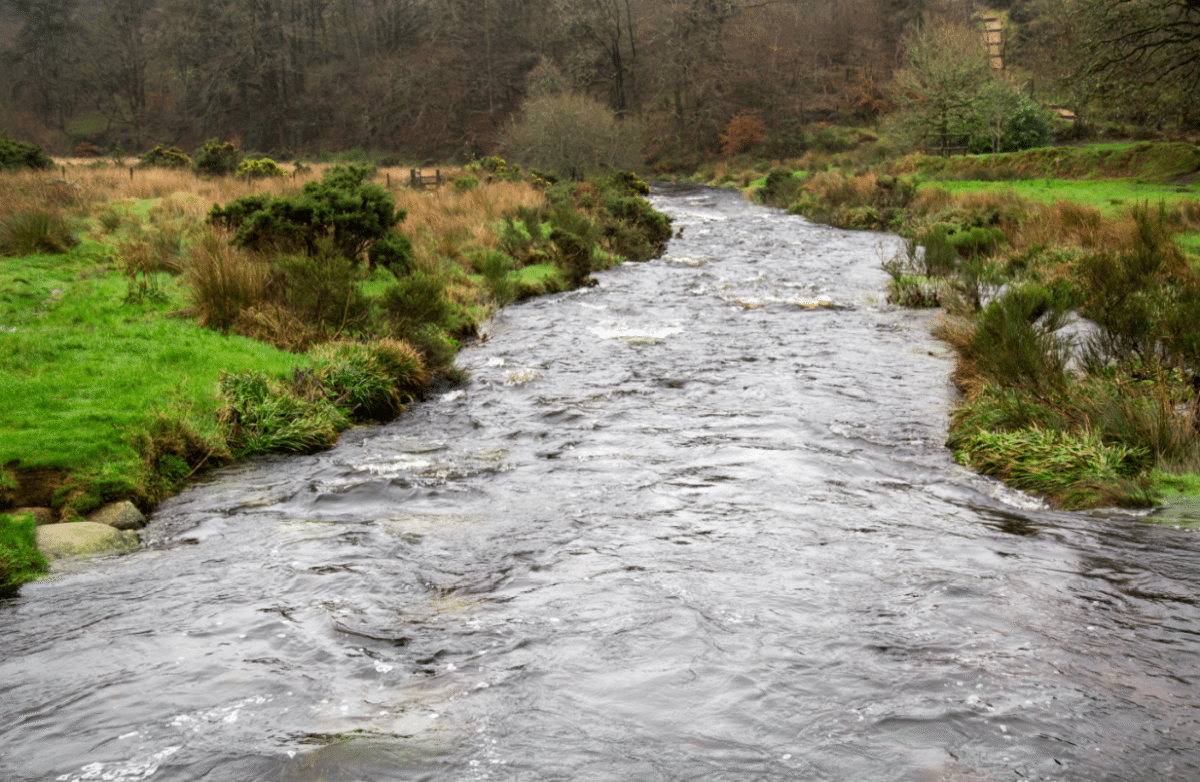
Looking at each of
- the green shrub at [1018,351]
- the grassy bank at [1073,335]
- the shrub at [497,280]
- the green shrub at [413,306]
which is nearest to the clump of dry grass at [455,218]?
the shrub at [497,280]

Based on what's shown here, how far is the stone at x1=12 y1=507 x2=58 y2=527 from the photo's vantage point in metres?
5.58

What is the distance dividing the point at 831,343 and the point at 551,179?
2235 centimetres

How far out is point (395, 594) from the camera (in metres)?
4.88

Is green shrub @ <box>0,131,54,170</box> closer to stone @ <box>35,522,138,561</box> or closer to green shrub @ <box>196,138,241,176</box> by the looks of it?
green shrub @ <box>196,138,241,176</box>

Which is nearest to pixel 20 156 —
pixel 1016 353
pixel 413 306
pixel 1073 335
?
pixel 413 306

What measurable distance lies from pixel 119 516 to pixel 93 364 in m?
2.83

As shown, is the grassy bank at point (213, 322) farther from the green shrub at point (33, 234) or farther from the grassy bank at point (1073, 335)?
the grassy bank at point (1073, 335)

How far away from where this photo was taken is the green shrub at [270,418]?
769 cm

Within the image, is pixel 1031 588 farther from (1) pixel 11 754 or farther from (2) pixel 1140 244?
(2) pixel 1140 244

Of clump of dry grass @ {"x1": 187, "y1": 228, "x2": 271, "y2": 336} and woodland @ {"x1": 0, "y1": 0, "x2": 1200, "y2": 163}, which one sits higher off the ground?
woodland @ {"x1": 0, "y1": 0, "x2": 1200, "y2": 163}

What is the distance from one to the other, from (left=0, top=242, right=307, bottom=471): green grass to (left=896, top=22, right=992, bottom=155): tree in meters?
35.3

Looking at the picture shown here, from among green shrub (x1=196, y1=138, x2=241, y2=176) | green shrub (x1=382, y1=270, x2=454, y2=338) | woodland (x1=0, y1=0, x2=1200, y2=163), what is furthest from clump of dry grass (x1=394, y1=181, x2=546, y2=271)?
woodland (x1=0, y1=0, x2=1200, y2=163)

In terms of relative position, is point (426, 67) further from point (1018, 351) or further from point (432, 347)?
point (1018, 351)

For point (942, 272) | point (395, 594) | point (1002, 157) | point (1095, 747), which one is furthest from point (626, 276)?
point (1002, 157)
